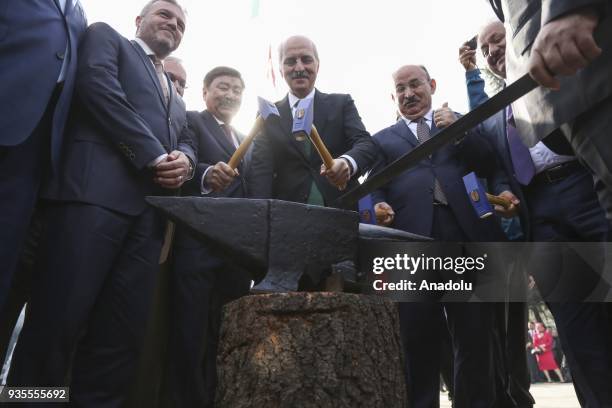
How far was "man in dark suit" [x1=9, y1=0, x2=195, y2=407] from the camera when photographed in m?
1.91

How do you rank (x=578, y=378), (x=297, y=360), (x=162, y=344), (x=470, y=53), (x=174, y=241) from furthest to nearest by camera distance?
(x=470, y=53)
(x=162, y=344)
(x=174, y=241)
(x=578, y=378)
(x=297, y=360)

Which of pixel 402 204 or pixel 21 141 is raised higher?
pixel 402 204

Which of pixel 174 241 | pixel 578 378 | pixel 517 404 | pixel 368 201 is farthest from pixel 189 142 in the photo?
pixel 517 404

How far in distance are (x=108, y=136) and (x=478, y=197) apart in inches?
73.6

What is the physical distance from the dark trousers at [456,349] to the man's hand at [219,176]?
1.19 metres

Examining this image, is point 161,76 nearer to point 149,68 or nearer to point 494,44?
point 149,68

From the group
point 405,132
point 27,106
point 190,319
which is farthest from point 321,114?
point 27,106

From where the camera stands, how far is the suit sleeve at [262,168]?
286 centimetres

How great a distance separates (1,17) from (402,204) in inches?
83.9

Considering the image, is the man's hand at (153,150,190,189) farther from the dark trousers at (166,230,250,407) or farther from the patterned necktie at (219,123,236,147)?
the patterned necktie at (219,123,236,147)

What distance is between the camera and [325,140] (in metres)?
2.99

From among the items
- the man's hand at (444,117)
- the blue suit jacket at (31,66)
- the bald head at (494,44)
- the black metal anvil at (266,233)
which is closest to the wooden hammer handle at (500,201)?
the man's hand at (444,117)

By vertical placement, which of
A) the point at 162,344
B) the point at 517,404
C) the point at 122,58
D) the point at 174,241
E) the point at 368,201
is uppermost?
the point at 122,58

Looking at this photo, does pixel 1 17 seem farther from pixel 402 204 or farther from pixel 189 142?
pixel 402 204
